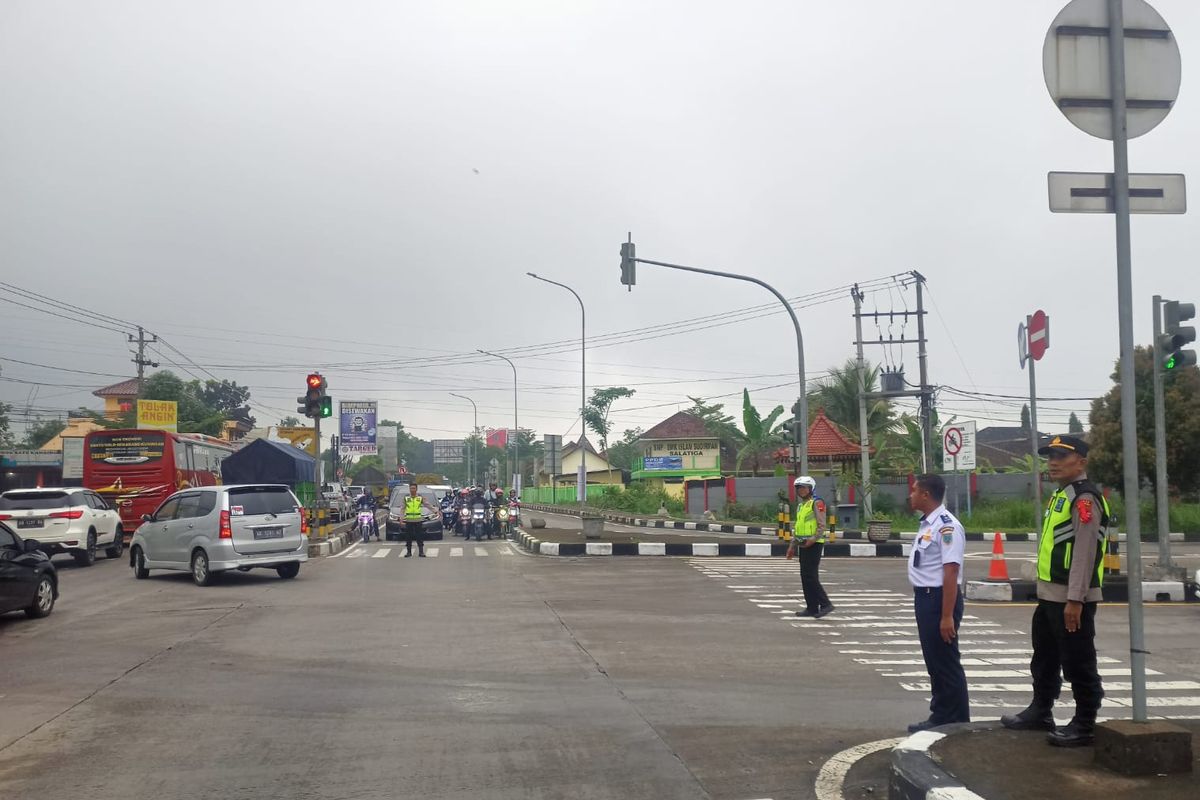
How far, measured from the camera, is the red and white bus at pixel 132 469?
91.7 feet

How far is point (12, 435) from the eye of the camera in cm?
6594

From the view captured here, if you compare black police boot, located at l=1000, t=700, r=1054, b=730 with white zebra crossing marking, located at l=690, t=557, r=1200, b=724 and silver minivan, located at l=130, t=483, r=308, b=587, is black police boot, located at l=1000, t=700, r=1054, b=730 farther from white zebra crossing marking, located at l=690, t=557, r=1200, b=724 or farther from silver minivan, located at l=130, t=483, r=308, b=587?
silver minivan, located at l=130, t=483, r=308, b=587

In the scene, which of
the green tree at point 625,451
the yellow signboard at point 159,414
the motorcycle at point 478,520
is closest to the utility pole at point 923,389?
the motorcycle at point 478,520

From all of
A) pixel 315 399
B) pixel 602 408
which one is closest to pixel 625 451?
pixel 602 408

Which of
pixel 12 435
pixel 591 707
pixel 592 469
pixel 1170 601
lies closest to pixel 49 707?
pixel 591 707

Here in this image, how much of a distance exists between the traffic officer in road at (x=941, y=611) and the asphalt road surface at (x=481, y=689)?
497 mm

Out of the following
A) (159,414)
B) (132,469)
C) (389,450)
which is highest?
(159,414)

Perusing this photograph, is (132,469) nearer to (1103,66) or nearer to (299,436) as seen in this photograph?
(1103,66)

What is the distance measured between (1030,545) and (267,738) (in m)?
26.5

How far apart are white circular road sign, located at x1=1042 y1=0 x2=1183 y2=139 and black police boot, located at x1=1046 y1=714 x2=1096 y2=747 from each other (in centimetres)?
319

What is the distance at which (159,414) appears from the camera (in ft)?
201

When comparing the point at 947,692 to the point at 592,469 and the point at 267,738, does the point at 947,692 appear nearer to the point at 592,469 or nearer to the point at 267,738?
the point at 267,738

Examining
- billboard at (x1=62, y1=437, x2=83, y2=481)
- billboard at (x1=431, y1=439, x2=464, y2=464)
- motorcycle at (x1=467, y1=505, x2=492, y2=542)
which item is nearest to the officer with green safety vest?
motorcycle at (x1=467, y1=505, x2=492, y2=542)

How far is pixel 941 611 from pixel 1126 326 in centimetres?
213
